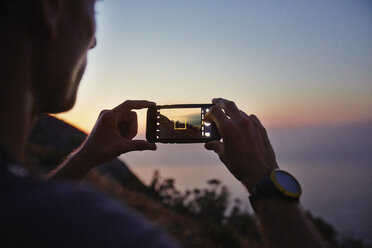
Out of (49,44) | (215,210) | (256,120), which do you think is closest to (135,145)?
(256,120)

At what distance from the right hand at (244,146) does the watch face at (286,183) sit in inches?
3.5

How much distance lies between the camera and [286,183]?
1473mm

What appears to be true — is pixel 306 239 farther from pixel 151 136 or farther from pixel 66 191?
pixel 151 136

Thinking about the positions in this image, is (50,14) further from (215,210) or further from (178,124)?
(215,210)

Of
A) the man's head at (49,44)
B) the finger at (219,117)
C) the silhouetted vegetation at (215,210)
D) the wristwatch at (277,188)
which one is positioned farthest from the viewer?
the silhouetted vegetation at (215,210)

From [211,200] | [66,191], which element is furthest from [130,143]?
[211,200]

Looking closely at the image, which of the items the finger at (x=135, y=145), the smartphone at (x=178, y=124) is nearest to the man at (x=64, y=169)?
the finger at (x=135, y=145)

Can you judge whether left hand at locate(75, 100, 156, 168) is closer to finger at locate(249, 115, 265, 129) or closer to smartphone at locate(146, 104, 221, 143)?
smartphone at locate(146, 104, 221, 143)

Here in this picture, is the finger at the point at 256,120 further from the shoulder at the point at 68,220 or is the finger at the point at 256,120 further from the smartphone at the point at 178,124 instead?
the shoulder at the point at 68,220

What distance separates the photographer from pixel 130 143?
2268 millimetres

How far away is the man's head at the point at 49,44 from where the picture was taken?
105 centimetres

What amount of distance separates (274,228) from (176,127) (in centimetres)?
154

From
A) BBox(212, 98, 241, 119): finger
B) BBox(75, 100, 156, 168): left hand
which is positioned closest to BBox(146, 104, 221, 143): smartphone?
BBox(75, 100, 156, 168): left hand

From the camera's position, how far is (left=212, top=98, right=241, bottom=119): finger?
1.91 metres
